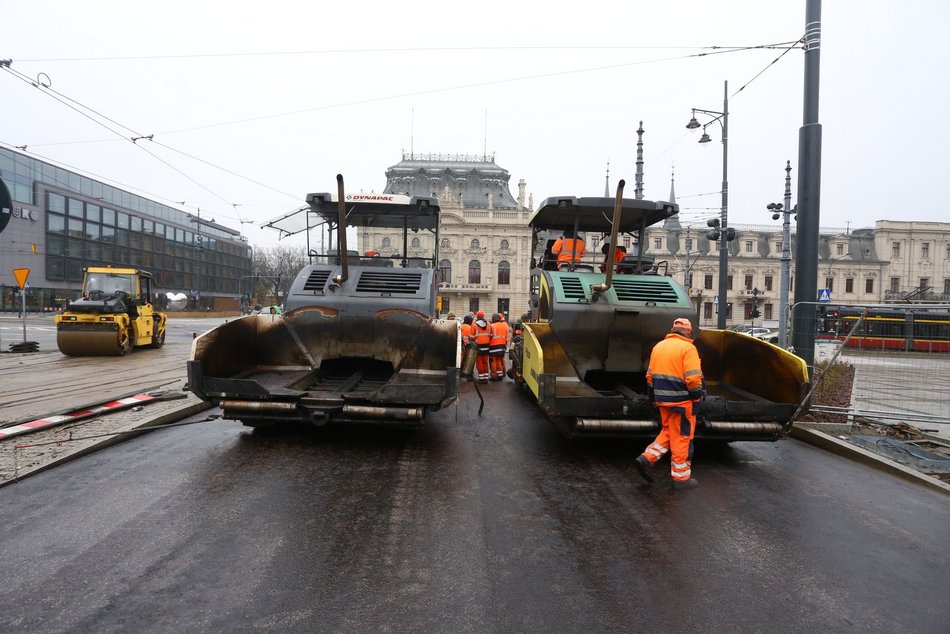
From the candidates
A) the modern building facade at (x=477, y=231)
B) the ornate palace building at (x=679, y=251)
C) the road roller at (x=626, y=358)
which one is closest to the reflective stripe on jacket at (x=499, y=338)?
the road roller at (x=626, y=358)

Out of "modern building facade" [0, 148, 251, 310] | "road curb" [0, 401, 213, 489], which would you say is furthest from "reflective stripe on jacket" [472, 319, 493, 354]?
"modern building facade" [0, 148, 251, 310]

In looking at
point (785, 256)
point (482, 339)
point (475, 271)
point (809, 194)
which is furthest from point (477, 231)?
point (809, 194)

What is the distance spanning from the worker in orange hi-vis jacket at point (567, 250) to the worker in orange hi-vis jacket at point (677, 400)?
325 centimetres

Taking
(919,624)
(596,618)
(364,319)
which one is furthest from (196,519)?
(919,624)

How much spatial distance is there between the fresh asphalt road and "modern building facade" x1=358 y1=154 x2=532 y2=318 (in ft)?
186

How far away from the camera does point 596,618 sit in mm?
2627

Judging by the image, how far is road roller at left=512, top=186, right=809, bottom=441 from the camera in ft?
16.3

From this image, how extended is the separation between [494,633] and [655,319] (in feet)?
14.9

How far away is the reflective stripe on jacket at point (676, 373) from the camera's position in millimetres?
4520

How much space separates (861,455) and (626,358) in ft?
8.79

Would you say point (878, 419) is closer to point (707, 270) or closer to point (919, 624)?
point (919, 624)

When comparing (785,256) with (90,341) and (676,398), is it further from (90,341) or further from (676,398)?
(90,341)

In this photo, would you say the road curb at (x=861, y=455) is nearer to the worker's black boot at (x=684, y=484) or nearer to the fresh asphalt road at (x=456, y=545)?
the fresh asphalt road at (x=456, y=545)

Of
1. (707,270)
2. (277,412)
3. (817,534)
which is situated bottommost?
(817,534)
